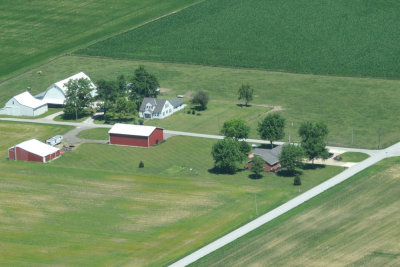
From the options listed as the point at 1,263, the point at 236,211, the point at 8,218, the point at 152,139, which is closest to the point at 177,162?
the point at 152,139

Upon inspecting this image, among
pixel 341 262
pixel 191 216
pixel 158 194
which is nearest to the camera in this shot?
pixel 341 262

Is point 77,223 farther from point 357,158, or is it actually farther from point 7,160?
point 357,158

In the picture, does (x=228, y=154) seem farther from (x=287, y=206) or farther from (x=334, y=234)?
(x=334, y=234)

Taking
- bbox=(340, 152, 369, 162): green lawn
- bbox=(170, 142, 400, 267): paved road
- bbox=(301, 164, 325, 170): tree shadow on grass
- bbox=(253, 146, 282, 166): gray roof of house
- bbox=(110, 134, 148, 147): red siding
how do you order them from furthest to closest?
bbox=(110, 134, 148, 147): red siding < bbox=(340, 152, 369, 162): green lawn < bbox=(301, 164, 325, 170): tree shadow on grass < bbox=(253, 146, 282, 166): gray roof of house < bbox=(170, 142, 400, 267): paved road

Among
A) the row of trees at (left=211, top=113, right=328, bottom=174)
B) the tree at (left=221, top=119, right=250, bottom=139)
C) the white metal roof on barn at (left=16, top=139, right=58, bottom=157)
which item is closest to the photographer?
the row of trees at (left=211, top=113, right=328, bottom=174)

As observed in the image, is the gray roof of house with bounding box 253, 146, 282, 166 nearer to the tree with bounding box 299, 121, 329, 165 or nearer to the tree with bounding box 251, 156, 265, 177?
the tree with bounding box 251, 156, 265, 177

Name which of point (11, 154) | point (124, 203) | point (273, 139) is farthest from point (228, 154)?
point (11, 154)

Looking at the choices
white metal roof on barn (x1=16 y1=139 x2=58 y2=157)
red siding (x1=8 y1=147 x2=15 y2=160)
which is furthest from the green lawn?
red siding (x1=8 y1=147 x2=15 y2=160)
